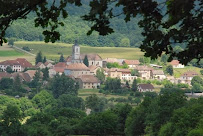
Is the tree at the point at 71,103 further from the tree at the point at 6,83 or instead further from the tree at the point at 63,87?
the tree at the point at 6,83

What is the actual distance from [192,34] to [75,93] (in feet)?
443

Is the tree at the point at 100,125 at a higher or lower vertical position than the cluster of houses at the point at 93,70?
lower

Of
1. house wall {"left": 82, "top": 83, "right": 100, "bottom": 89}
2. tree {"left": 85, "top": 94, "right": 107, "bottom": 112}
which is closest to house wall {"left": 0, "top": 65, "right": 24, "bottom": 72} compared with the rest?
house wall {"left": 82, "top": 83, "right": 100, "bottom": 89}

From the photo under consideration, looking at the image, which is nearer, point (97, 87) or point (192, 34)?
point (192, 34)

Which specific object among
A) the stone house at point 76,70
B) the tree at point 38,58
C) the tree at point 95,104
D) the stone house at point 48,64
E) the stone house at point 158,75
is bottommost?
the tree at point 95,104

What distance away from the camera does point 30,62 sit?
197125mm

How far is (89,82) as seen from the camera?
16475 cm

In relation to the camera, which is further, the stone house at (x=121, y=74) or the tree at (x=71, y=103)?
the stone house at (x=121, y=74)

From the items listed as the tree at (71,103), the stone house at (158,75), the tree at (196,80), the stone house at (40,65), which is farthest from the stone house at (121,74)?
the tree at (71,103)

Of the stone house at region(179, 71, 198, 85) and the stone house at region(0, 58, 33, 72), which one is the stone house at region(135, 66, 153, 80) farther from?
the stone house at region(0, 58, 33, 72)

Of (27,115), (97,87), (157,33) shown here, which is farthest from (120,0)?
(97,87)

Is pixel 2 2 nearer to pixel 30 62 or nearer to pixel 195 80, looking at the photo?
pixel 195 80

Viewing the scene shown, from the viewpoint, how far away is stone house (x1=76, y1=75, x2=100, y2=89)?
162375 mm

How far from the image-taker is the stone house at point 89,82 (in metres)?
162
